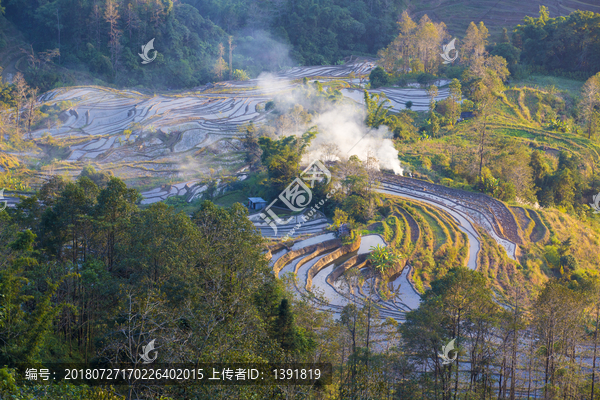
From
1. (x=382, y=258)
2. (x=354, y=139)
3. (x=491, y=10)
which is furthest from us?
(x=491, y=10)

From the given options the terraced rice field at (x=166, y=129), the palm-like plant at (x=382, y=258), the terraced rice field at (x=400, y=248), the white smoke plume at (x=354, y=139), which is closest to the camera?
the terraced rice field at (x=400, y=248)

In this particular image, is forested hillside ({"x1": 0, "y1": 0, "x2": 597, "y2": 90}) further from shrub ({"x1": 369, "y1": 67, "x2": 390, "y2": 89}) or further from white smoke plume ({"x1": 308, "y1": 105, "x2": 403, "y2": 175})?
white smoke plume ({"x1": 308, "y1": 105, "x2": 403, "y2": 175})

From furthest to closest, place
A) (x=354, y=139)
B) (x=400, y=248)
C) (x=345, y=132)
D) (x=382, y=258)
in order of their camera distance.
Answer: (x=345, y=132) → (x=354, y=139) → (x=400, y=248) → (x=382, y=258)

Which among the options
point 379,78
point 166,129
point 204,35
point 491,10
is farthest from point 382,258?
point 491,10

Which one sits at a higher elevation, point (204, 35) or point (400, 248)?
point (204, 35)

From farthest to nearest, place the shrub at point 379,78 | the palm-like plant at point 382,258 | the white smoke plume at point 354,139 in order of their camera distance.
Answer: the shrub at point 379,78
the white smoke plume at point 354,139
the palm-like plant at point 382,258

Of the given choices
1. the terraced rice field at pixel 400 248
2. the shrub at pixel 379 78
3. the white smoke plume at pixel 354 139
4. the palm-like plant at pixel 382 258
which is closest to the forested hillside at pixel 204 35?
the shrub at pixel 379 78

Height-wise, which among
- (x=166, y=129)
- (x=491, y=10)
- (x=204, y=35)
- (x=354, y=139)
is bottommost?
(x=354, y=139)

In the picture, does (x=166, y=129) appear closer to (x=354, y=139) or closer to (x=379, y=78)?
(x=354, y=139)

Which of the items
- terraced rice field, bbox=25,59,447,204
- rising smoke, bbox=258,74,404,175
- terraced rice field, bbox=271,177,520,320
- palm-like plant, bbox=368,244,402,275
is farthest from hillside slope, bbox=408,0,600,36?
palm-like plant, bbox=368,244,402,275

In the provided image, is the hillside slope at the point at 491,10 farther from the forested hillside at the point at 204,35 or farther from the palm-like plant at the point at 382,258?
the palm-like plant at the point at 382,258

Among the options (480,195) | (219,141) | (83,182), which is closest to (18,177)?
(219,141)

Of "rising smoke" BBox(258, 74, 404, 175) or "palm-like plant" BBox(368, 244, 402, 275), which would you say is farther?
→ "rising smoke" BBox(258, 74, 404, 175)
